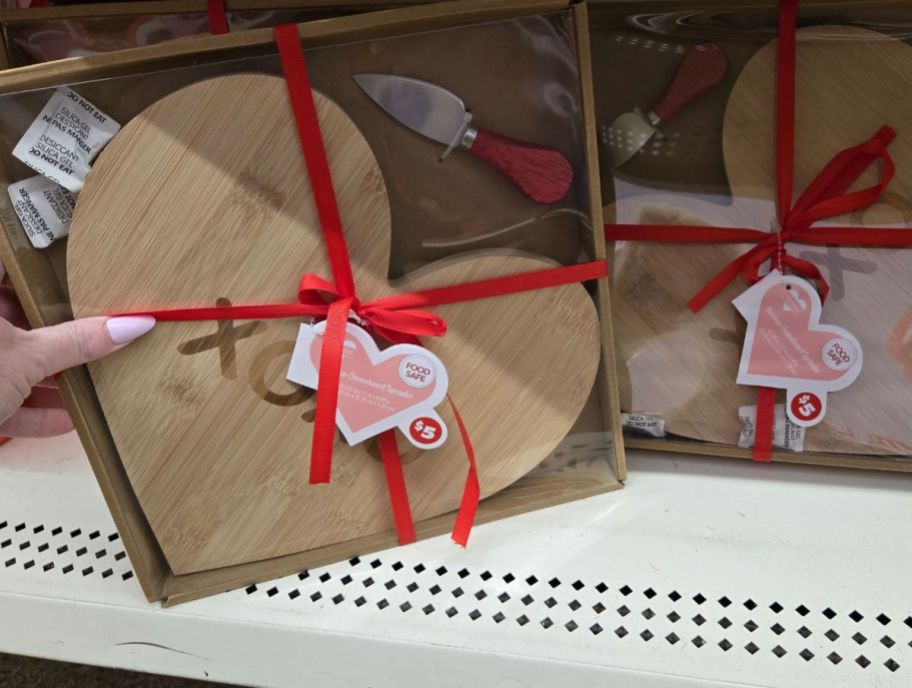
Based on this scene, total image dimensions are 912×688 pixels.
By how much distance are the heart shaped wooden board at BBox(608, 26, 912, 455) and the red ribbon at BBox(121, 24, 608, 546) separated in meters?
0.10

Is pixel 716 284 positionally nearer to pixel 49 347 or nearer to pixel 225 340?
pixel 225 340

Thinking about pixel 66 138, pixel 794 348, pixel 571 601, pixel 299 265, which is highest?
pixel 66 138

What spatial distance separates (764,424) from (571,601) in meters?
0.24

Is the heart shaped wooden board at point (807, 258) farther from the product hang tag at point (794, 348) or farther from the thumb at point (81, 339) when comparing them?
the thumb at point (81, 339)

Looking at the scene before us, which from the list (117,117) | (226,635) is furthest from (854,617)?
(117,117)

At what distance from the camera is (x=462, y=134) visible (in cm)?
69

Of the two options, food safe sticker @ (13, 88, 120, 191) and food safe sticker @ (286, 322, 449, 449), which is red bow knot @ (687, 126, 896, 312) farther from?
food safe sticker @ (13, 88, 120, 191)

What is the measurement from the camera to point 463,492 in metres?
0.73

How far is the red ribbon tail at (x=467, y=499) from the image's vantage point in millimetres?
710

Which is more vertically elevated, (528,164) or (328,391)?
(528,164)

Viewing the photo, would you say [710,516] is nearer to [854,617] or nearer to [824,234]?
[854,617]

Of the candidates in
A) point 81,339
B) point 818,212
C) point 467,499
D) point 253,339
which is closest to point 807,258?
point 818,212

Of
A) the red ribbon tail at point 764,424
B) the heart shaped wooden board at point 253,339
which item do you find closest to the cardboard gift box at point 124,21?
the heart shaped wooden board at point 253,339

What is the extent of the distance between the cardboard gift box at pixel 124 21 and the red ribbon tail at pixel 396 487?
1.15 feet
